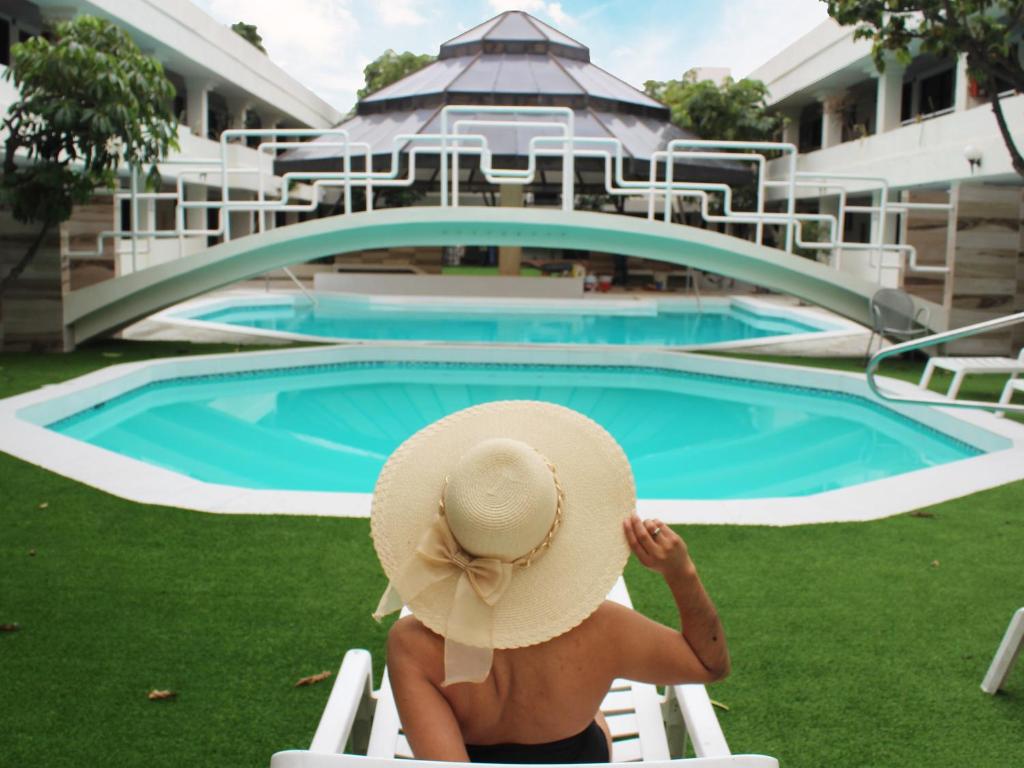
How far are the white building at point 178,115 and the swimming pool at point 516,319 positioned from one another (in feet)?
6.21

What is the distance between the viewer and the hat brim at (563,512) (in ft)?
5.18

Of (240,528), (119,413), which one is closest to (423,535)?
(240,528)

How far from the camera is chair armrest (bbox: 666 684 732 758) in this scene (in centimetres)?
186

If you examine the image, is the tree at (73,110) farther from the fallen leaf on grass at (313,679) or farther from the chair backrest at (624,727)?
the chair backrest at (624,727)

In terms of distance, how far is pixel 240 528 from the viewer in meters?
4.62

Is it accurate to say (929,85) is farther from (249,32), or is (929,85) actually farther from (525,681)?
(525,681)

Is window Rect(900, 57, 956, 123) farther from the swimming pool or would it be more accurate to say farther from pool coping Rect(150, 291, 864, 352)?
the swimming pool

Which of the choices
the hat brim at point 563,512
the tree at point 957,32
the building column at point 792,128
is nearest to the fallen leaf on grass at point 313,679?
the hat brim at point 563,512

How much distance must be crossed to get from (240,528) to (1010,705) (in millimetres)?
3073

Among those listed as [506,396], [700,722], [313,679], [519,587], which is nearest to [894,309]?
[506,396]

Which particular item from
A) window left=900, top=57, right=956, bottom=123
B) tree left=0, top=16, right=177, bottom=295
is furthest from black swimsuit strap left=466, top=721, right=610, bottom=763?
window left=900, top=57, right=956, bottom=123

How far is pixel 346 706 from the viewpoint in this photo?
80.4 inches

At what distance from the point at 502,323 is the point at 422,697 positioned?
623 inches

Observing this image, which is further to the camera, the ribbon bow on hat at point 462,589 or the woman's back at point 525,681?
the woman's back at point 525,681
